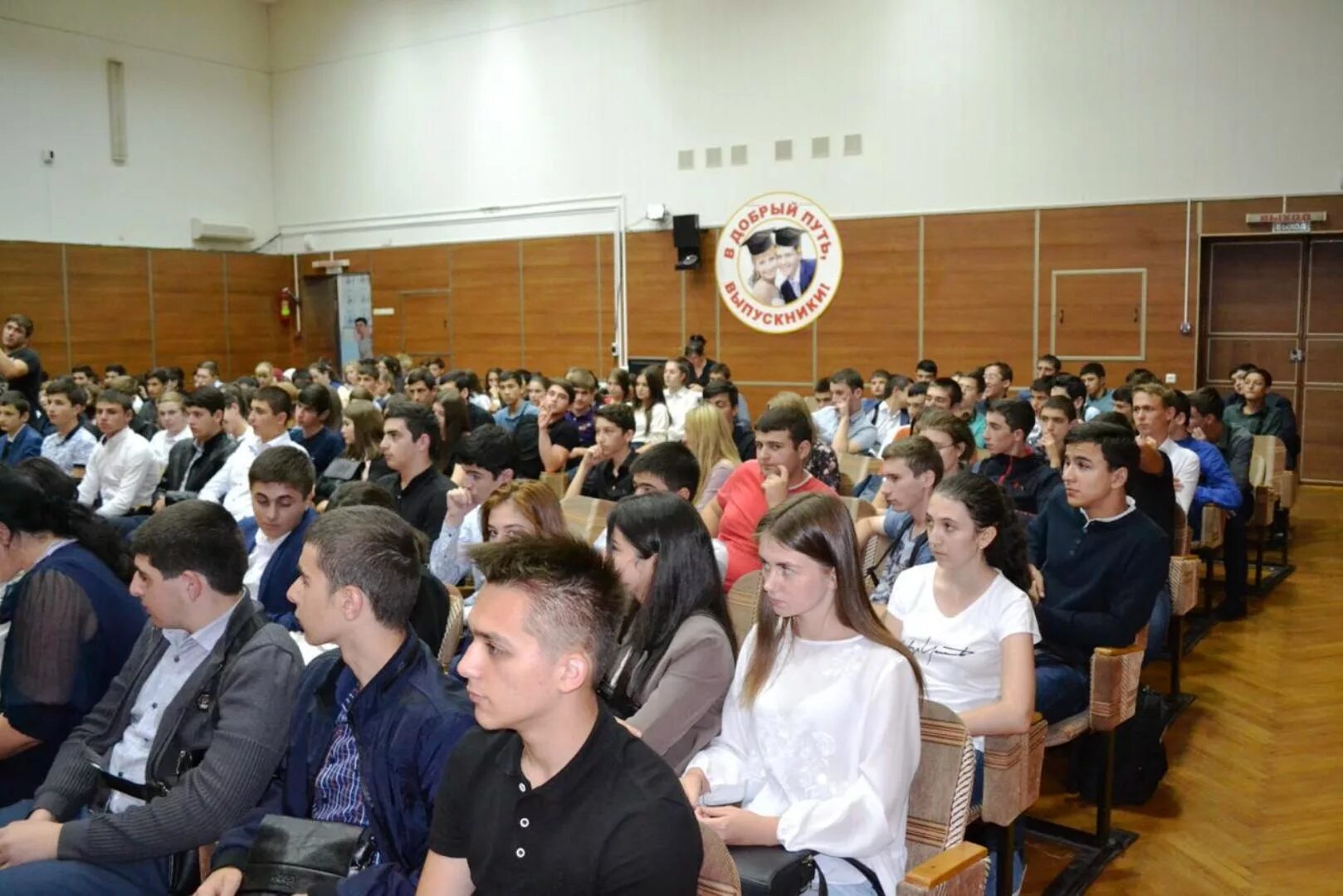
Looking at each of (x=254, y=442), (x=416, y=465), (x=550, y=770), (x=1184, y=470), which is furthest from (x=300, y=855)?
(x=1184, y=470)

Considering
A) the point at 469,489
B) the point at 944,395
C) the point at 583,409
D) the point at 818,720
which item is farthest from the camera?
the point at 583,409

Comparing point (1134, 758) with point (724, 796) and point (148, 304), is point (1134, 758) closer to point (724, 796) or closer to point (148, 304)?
point (724, 796)

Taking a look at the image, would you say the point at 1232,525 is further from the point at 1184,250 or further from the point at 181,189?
the point at 181,189

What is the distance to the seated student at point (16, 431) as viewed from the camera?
7.29 meters

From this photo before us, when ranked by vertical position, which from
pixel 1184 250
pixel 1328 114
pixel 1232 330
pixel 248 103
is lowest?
pixel 1232 330

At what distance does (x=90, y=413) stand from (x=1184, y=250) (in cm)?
1035

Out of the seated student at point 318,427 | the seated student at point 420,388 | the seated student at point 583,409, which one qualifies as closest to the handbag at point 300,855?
the seated student at point 318,427

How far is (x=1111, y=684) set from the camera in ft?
11.3

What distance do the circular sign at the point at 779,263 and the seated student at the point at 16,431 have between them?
7459 mm

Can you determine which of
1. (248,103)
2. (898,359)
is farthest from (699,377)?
(248,103)

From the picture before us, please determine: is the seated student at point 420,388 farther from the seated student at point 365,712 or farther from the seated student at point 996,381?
the seated student at point 365,712

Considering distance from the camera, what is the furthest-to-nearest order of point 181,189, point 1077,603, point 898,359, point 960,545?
point 181,189 → point 898,359 → point 1077,603 → point 960,545

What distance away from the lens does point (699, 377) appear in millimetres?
11797

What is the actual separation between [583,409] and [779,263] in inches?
198
